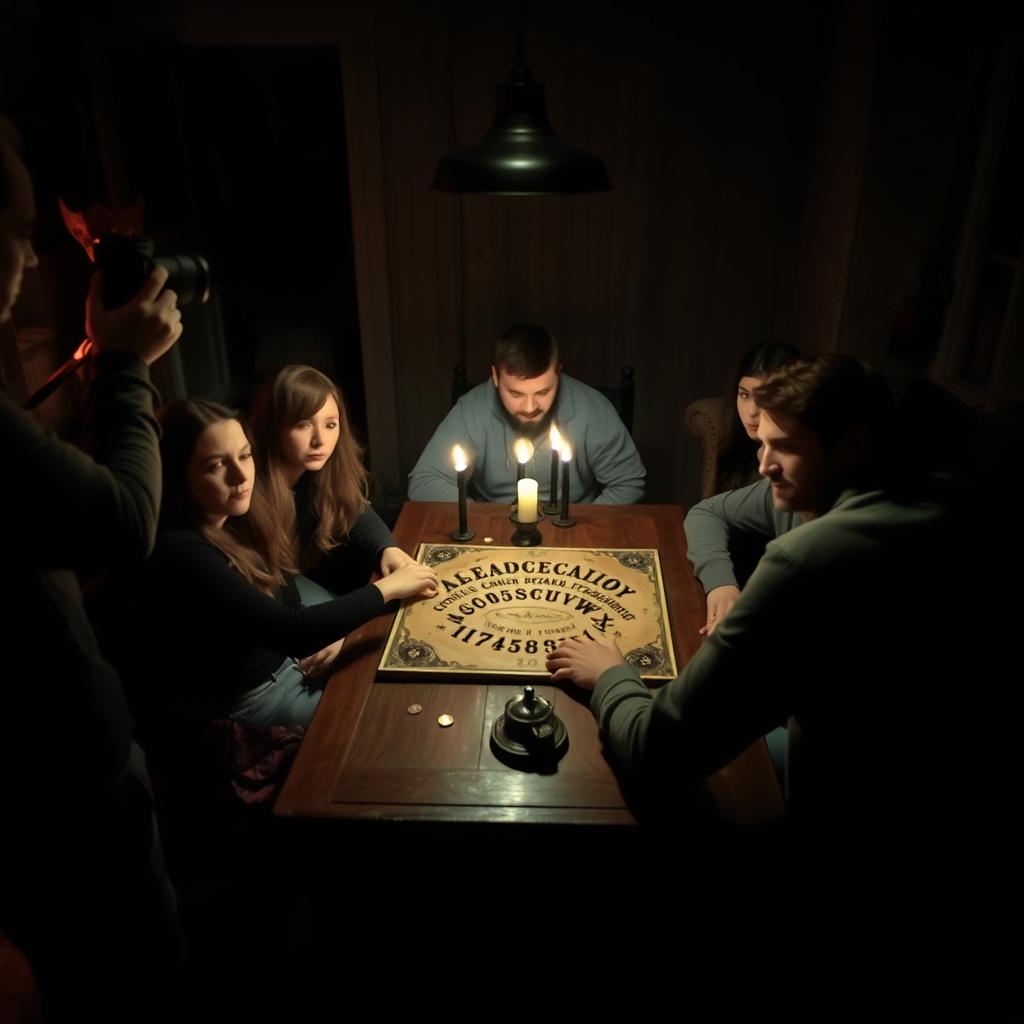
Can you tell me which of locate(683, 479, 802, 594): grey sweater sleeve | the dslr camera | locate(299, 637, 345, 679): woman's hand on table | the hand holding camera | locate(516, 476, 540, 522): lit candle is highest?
the dslr camera

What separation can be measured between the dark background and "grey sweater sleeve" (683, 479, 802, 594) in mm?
501

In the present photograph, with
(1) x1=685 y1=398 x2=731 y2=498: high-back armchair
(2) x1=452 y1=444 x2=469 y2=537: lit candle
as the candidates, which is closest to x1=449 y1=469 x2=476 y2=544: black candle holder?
(2) x1=452 y1=444 x2=469 y2=537: lit candle

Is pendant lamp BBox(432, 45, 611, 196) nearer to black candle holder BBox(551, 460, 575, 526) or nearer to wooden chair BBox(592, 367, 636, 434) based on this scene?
black candle holder BBox(551, 460, 575, 526)

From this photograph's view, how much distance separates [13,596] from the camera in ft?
3.26

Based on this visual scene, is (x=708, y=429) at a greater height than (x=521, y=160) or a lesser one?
lesser

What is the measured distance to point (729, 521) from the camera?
2025 millimetres

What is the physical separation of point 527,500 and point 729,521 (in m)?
0.52

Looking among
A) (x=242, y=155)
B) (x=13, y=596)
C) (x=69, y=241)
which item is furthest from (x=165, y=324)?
(x=242, y=155)

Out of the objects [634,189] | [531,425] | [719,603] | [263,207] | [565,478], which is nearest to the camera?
[719,603]

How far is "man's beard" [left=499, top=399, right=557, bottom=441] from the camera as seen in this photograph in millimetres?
2639

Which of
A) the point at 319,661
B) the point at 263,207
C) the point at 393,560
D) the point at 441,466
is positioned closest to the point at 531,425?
the point at 441,466

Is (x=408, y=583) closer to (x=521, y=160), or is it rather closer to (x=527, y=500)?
(x=527, y=500)

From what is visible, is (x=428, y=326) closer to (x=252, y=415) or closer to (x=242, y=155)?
(x=252, y=415)

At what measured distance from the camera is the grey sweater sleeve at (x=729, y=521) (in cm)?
186
